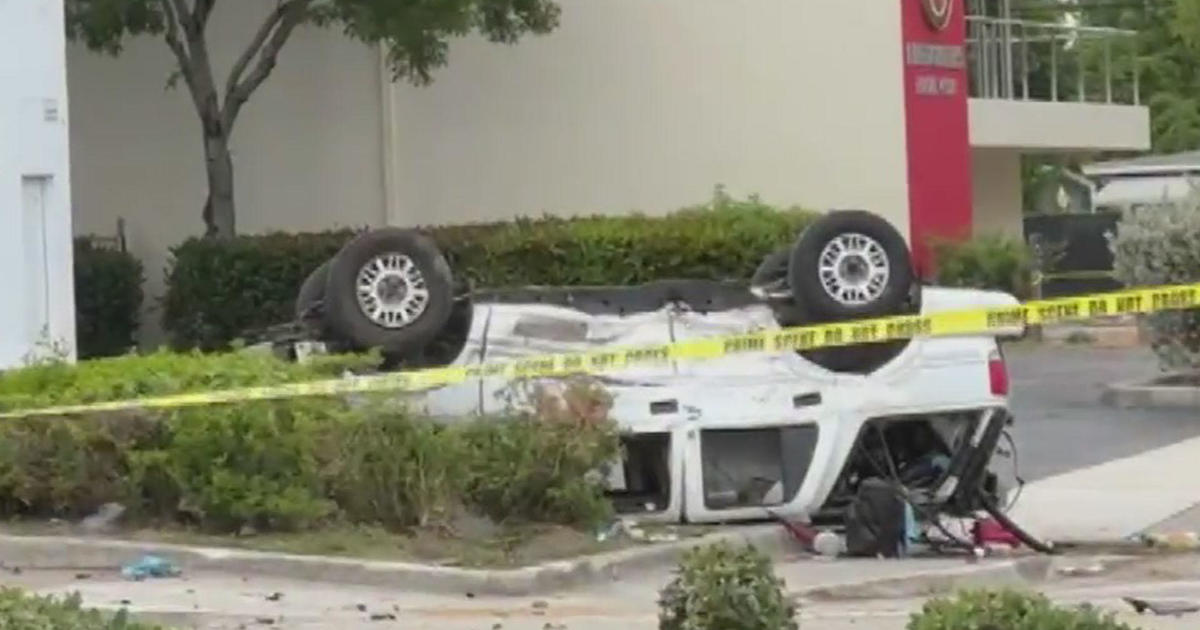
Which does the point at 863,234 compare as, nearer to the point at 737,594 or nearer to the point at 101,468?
the point at 101,468

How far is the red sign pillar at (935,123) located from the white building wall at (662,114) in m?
0.23

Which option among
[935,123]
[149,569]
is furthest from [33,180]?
[935,123]

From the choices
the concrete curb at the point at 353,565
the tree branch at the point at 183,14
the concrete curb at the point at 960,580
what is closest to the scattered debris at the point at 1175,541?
the concrete curb at the point at 960,580

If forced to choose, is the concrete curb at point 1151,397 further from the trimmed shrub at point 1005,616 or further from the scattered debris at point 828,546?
the trimmed shrub at point 1005,616

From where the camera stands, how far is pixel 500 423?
43.1ft

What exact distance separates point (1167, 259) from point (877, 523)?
35.4 feet

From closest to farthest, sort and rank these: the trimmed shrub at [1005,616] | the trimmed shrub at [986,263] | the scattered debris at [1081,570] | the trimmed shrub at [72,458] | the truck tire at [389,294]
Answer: the trimmed shrub at [1005,616] < the trimmed shrub at [72,458] < the scattered debris at [1081,570] < the truck tire at [389,294] < the trimmed shrub at [986,263]

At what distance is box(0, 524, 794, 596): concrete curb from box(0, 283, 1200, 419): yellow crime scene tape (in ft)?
2.73

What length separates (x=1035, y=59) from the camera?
123 ft

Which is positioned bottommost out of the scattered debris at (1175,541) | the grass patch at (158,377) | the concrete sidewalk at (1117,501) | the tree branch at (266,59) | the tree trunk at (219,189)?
the scattered debris at (1175,541)

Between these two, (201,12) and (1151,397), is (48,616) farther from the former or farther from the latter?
(201,12)

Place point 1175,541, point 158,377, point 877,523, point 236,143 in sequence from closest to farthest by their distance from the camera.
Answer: point 877,523, point 158,377, point 1175,541, point 236,143

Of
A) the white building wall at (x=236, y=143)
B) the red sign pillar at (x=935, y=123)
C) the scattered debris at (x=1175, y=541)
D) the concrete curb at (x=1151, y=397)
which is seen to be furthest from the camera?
the white building wall at (x=236, y=143)

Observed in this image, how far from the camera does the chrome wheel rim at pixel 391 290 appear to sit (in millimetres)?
13750
